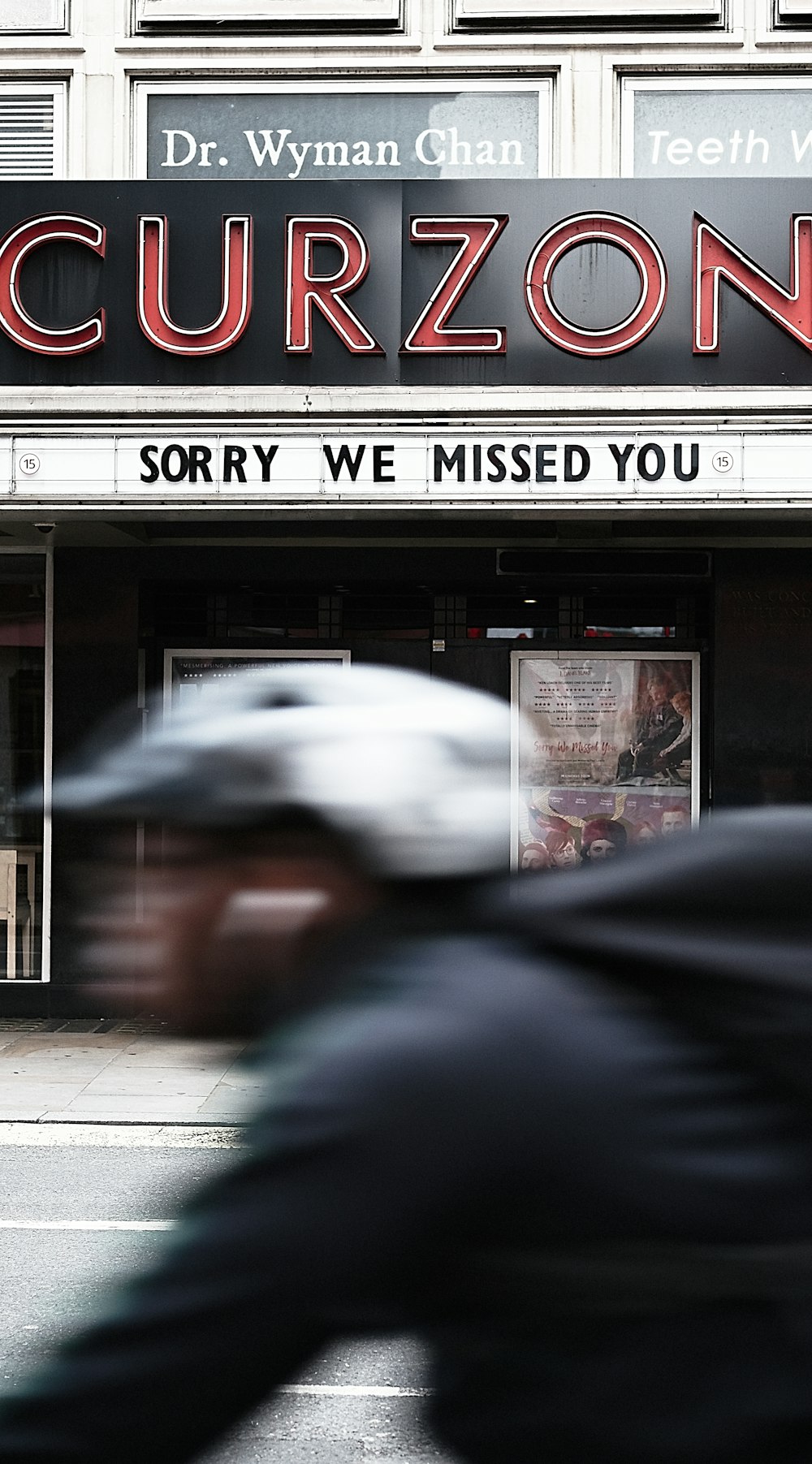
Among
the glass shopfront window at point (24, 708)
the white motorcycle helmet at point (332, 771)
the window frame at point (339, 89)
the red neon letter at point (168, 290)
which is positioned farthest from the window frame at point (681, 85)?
the white motorcycle helmet at point (332, 771)

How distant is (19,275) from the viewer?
30.4 feet

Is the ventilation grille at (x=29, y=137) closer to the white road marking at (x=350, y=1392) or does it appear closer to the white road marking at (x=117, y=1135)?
the white road marking at (x=117, y=1135)

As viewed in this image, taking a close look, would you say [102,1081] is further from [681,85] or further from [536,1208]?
[681,85]

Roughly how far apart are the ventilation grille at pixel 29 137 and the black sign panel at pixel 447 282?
1.80 metres

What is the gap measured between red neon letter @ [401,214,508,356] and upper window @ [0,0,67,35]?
3.80 m

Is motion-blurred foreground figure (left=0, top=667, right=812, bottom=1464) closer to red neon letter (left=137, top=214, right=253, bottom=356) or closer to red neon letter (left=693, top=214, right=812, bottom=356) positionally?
red neon letter (left=693, top=214, right=812, bottom=356)

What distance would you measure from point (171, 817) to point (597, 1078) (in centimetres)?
53

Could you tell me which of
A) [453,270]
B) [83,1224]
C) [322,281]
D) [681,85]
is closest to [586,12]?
[681,85]

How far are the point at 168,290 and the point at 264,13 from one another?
9.63 ft

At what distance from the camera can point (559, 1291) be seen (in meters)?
1.34

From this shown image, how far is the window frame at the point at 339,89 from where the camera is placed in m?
10.6

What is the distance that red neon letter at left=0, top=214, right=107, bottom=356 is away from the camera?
9227mm

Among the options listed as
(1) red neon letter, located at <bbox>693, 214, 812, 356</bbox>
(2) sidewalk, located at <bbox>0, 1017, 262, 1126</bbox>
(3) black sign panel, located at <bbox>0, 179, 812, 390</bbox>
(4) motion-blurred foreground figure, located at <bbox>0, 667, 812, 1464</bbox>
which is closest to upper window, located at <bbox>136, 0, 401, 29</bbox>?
(3) black sign panel, located at <bbox>0, 179, 812, 390</bbox>

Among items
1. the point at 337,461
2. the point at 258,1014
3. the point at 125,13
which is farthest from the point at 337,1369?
the point at 125,13
